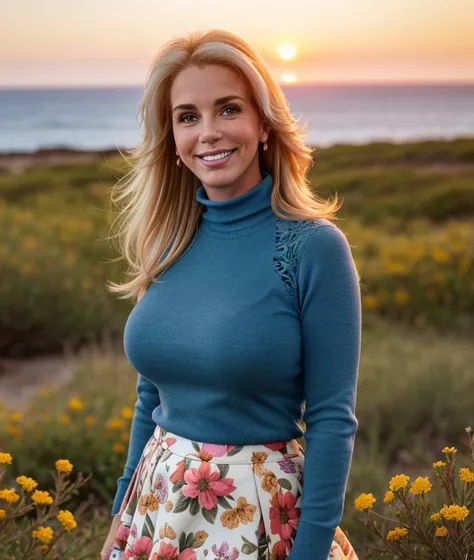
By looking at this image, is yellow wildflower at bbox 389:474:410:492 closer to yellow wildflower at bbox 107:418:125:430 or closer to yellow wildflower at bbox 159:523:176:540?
yellow wildflower at bbox 159:523:176:540

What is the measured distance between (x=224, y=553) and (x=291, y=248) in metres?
0.62

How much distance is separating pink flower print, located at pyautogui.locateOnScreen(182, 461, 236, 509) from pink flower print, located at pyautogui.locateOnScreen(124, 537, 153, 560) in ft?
0.60

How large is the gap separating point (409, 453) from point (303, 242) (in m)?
2.97

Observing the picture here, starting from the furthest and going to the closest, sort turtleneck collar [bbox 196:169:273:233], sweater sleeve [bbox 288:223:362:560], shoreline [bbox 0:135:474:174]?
shoreline [bbox 0:135:474:174]
turtleneck collar [bbox 196:169:273:233]
sweater sleeve [bbox 288:223:362:560]

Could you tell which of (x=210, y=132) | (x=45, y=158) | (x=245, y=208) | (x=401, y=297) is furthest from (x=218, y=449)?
(x=45, y=158)

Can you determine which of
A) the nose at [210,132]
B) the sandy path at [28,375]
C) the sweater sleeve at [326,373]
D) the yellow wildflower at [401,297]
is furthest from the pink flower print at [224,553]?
the yellow wildflower at [401,297]

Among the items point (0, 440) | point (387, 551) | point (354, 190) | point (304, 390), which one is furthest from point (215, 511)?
point (354, 190)

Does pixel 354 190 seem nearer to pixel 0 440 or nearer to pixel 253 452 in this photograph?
pixel 0 440

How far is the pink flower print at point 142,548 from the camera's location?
6.63 ft

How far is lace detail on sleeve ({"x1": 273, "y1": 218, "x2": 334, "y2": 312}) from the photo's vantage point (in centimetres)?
188

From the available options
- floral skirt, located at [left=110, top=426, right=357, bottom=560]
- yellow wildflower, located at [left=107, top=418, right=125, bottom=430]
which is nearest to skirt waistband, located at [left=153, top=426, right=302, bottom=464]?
floral skirt, located at [left=110, top=426, right=357, bottom=560]

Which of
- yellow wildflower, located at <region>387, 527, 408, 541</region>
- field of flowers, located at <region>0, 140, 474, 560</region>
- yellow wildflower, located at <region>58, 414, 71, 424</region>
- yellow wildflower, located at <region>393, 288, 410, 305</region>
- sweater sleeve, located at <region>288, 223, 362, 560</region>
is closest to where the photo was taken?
sweater sleeve, located at <region>288, 223, 362, 560</region>

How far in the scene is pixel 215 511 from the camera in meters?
1.91

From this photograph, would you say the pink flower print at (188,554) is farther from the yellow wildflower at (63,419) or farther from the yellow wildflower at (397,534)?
the yellow wildflower at (63,419)
